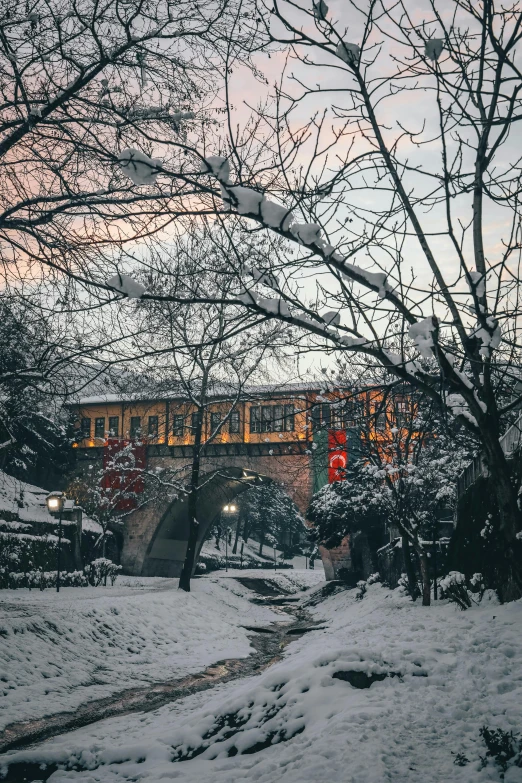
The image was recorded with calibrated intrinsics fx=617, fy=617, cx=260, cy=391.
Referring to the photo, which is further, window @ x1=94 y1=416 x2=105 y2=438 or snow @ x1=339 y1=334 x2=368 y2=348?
window @ x1=94 y1=416 x2=105 y2=438

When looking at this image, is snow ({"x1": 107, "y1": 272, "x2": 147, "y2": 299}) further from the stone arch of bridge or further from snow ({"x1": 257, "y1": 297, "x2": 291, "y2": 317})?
the stone arch of bridge

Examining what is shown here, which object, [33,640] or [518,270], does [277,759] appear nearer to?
[518,270]

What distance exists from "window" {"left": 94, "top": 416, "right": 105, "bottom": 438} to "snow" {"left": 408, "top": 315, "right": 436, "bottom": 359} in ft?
111

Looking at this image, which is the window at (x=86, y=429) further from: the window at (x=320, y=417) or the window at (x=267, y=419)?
the window at (x=320, y=417)

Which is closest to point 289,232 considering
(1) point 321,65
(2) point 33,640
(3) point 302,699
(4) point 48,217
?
(1) point 321,65

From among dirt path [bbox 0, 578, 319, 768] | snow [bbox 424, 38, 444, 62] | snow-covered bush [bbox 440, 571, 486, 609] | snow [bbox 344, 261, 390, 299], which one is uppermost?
snow [bbox 424, 38, 444, 62]

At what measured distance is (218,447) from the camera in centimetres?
3272

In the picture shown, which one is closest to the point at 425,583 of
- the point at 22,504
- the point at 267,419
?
the point at 267,419

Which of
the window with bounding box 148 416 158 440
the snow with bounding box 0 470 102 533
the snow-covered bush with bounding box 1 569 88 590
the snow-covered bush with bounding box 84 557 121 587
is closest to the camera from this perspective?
the window with bounding box 148 416 158 440

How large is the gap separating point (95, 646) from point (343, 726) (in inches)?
293

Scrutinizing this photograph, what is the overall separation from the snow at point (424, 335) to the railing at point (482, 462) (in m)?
→ 4.04

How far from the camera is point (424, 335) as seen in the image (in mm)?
3283

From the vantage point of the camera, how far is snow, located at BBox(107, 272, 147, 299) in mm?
3475

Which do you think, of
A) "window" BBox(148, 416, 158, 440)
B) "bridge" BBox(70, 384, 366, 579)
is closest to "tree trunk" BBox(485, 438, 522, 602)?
"window" BBox(148, 416, 158, 440)
